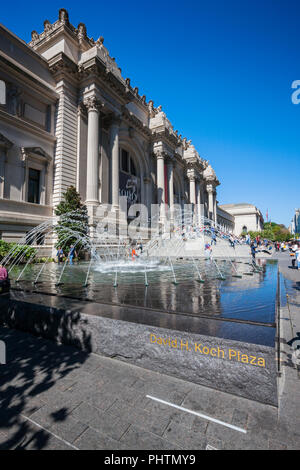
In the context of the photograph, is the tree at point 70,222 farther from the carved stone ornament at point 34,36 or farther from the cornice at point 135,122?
the carved stone ornament at point 34,36

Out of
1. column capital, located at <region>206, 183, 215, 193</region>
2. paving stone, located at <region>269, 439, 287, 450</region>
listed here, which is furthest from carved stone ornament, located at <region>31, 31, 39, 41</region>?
column capital, located at <region>206, 183, 215, 193</region>

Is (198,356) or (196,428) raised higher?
(198,356)

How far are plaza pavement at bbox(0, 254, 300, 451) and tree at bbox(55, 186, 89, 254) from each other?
16.2 meters

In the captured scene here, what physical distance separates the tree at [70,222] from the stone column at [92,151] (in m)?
2.22

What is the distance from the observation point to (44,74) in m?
21.4

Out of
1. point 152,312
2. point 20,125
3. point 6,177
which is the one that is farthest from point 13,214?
point 152,312

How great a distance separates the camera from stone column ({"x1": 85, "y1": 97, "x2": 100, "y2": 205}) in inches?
868

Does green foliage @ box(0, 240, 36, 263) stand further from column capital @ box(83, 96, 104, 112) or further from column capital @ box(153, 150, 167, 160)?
column capital @ box(153, 150, 167, 160)

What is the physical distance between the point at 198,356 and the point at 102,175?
23.2 meters

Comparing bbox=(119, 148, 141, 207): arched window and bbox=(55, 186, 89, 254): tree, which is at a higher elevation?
bbox=(119, 148, 141, 207): arched window

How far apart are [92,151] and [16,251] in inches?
462

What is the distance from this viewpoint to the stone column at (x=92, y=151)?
2205cm

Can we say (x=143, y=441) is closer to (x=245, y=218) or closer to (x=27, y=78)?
(x=27, y=78)
